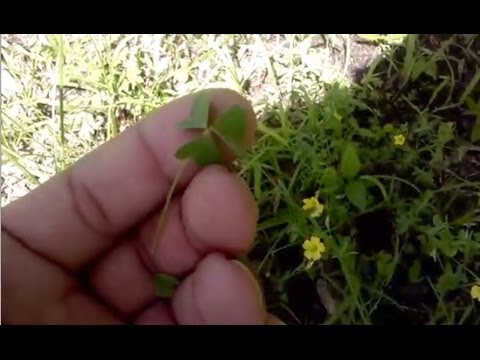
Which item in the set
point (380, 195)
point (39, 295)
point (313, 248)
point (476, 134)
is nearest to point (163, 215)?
point (39, 295)

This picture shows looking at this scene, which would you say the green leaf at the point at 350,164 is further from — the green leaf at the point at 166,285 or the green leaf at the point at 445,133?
the green leaf at the point at 166,285

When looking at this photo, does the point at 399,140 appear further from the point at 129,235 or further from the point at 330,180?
the point at 129,235

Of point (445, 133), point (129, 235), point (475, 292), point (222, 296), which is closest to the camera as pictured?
point (222, 296)

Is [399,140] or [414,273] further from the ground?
[399,140]

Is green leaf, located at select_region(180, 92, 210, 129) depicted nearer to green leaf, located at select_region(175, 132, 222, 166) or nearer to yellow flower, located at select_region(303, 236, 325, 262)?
green leaf, located at select_region(175, 132, 222, 166)

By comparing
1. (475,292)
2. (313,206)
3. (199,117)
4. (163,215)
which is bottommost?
(475,292)

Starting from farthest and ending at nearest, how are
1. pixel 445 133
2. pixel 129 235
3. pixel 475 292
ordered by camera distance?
pixel 445 133 < pixel 475 292 < pixel 129 235

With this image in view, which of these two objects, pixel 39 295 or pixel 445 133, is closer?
pixel 39 295
